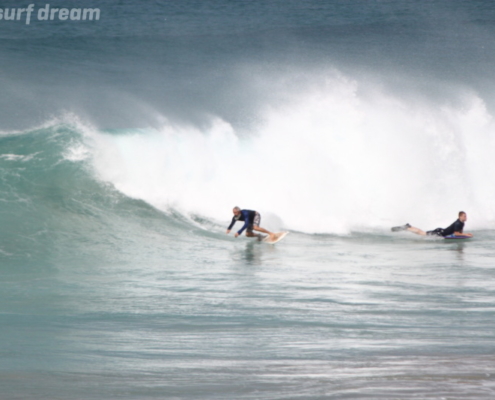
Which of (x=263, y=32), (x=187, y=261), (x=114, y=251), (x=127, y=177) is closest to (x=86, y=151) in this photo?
(x=127, y=177)

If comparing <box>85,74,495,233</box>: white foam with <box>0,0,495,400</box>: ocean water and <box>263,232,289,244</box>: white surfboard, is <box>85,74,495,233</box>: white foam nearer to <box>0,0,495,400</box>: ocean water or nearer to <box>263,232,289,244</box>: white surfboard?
<box>0,0,495,400</box>: ocean water

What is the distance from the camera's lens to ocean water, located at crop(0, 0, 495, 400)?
18.9 feet

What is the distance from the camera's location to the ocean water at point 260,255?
577cm

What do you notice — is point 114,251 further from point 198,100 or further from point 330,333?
point 198,100

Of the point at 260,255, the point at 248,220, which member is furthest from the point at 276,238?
the point at 260,255

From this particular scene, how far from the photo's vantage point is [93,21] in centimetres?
8462

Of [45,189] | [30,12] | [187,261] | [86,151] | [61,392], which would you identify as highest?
[30,12]

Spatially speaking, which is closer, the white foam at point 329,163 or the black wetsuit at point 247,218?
the black wetsuit at point 247,218

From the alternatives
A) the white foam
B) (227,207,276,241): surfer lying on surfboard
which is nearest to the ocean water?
the white foam

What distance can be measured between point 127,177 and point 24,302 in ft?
31.9

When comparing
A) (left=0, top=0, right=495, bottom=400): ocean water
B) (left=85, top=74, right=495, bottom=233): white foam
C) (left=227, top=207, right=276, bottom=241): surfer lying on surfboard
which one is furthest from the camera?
(left=85, top=74, right=495, bottom=233): white foam

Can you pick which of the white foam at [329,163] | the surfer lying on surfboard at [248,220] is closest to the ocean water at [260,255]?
the white foam at [329,163]

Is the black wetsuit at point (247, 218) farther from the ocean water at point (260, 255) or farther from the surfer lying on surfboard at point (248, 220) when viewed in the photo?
the ocean water at point (260, 255)

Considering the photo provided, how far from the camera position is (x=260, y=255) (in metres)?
12.7
